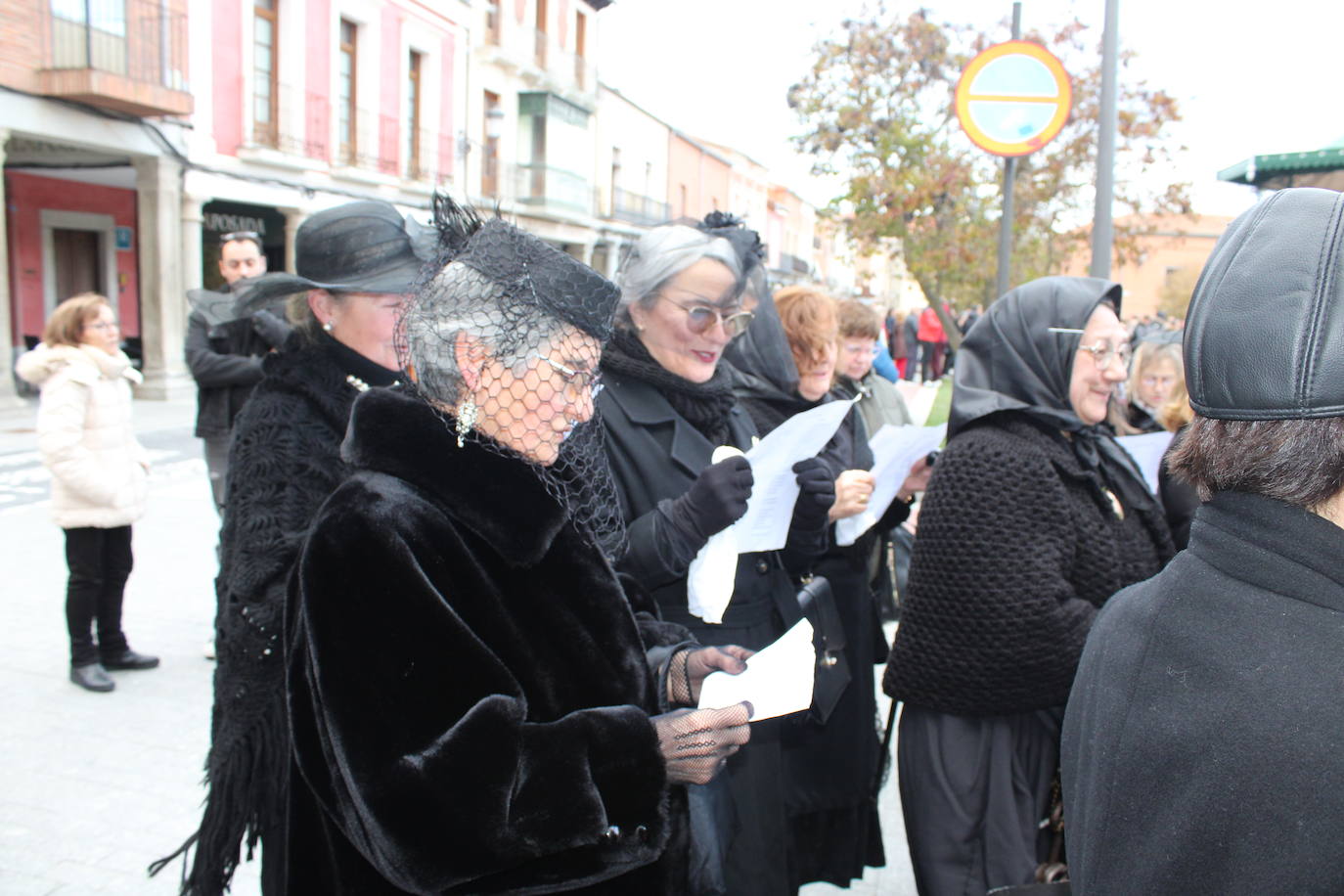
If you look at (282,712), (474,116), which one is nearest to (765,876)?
(282,712)

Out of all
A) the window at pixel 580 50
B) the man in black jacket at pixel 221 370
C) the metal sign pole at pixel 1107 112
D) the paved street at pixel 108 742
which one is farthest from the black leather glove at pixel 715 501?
the window at pixel 580 50

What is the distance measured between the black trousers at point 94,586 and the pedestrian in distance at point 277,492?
2544 mm

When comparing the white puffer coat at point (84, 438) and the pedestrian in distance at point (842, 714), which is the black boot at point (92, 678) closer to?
the white puffer coat at point (84, 438)

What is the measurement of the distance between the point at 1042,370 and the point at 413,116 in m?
22.3

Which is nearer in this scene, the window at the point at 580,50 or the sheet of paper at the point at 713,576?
the sheet of paper at the point at 713,576

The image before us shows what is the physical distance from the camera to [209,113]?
641 inches

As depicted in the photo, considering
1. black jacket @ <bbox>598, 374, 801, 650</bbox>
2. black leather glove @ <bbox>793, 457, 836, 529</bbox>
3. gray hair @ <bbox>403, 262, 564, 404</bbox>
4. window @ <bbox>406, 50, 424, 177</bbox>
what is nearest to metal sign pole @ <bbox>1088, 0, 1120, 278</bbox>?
black leather glove @ <bbox>793, 457, 836, 529</bbox>

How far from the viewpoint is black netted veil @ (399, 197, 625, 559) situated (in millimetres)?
1582

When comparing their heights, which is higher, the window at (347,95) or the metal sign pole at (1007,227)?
the window at (347,95)

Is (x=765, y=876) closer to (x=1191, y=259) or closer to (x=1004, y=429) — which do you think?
(x=1004, y=429)

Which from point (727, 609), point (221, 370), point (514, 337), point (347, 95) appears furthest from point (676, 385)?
point (347, 95)

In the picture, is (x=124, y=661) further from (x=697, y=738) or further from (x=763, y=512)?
(x=697, y=738)

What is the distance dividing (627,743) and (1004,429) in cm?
130

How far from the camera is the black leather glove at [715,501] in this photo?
2105 millimetres
